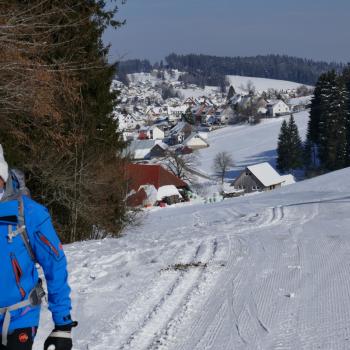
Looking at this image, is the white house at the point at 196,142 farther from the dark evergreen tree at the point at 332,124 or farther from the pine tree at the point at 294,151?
the dark evergreen tree at the point at 332,124

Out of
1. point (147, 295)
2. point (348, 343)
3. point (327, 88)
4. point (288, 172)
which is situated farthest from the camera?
point (288, 172)

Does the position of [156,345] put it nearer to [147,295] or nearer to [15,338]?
[147,295]

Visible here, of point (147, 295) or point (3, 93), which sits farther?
point (3, 93)

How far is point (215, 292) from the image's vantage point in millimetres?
6422

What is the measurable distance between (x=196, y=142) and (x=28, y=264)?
94120mm

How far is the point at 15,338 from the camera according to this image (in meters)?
2.77

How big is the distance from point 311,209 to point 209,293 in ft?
29.5

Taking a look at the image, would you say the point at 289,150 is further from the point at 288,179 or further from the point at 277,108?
the point at 277,108

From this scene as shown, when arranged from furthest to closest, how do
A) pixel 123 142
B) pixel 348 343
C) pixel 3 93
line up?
1. pixel 123 142
2. pixel 3 93
3. pixel 348 343

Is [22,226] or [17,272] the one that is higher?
[22,226]

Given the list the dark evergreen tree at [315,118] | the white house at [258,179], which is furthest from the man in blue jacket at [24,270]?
the dark evergreen tree at [315,118]

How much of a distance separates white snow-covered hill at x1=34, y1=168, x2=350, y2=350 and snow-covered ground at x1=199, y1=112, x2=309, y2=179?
59277 mm

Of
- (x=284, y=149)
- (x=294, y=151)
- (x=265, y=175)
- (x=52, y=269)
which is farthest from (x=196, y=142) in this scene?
(x=52, y=269)

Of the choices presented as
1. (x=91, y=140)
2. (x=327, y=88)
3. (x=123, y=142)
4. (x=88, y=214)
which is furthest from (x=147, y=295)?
(x=327, y=88)
